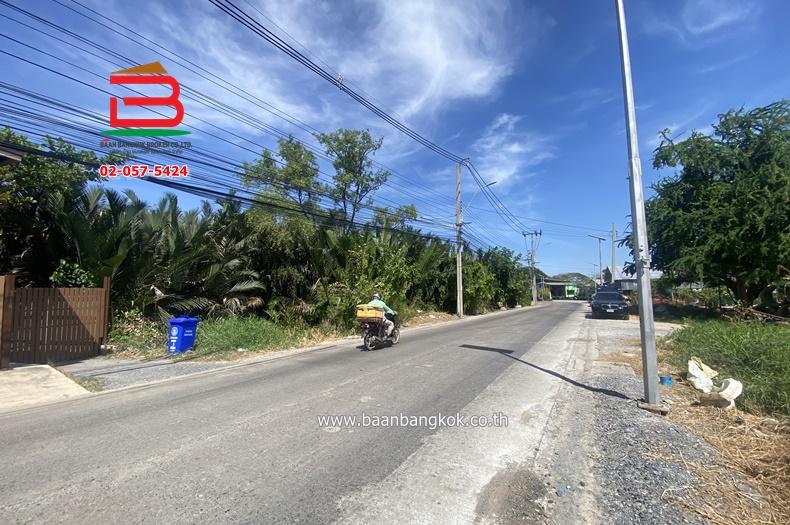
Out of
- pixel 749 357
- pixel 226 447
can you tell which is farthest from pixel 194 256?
pixel 749 357

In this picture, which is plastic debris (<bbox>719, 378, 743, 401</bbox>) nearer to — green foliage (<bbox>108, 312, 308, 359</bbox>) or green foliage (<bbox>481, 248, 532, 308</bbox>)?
green foliage (<bbox>108, 312, 308, 359</bbox>)

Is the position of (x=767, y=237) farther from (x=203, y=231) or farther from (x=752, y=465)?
(x=203, y=231)

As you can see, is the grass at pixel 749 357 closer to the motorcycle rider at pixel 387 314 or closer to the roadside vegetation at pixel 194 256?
the motorcycle rider at pixel 387 314

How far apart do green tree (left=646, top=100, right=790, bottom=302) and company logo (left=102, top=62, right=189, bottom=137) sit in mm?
23217

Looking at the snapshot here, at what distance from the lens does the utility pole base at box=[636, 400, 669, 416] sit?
5781 millimetres

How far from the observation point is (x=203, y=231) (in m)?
14.2

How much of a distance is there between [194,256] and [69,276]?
3.16 metres

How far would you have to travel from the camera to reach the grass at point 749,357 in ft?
19.6

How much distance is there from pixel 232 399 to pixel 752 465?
6.51 metres

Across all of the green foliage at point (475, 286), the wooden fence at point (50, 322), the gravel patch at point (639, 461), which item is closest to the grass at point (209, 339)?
the wooden fence at point (50, 322)

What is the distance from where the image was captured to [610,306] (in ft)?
82.2

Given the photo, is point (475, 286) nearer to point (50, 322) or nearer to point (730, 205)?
point (730, 205)

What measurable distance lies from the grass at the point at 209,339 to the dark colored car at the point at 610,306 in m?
19.1

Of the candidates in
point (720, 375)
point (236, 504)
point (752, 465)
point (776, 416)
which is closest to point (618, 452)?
point (752, 465)
